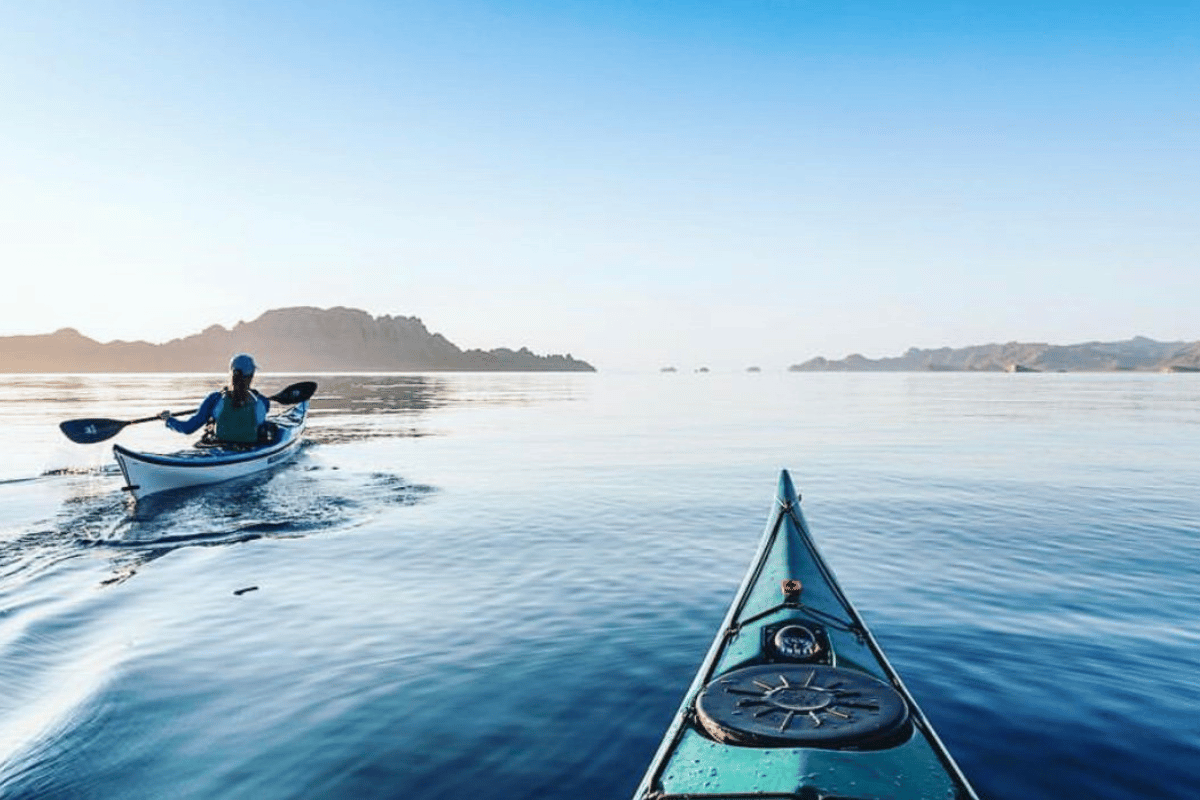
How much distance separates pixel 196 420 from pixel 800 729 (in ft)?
69.2

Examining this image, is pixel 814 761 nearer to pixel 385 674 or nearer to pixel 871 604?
pixel 385 674

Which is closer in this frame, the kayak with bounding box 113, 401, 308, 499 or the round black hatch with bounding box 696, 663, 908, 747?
the round black hatch with bounding box 696, 663, 908, 747

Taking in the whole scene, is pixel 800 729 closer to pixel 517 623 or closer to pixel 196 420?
pixel 517 623

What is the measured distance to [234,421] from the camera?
72.2 ft

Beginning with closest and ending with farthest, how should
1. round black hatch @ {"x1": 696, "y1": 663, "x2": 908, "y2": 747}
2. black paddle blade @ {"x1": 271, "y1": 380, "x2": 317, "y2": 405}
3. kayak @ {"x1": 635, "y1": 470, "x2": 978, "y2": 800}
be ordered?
kayak @ {"x1": 635, "y1": 470, "x2": 978, "y2": 800}
round black hatch @ {"x1": 696, "y1": 663, "x2": 908, "y2": 747}
black paddle blade @ {"x1": 271, "y1": 380, "x2": 317, "y2": 405}

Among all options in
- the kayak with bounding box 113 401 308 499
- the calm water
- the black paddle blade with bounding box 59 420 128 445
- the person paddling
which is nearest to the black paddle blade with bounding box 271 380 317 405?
the kayak with bounding box 113 401 308 499

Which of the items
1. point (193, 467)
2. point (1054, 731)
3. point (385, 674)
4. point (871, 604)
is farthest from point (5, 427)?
point (1054, 731)

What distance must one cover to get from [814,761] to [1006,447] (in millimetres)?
32228

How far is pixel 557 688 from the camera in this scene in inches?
315

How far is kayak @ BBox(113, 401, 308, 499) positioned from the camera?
59.4 ft

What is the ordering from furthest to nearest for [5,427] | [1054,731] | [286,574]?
[5,427] → [286,574] → [1054,731]

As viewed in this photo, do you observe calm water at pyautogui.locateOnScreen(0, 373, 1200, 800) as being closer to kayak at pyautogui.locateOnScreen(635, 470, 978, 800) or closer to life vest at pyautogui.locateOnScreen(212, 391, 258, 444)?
kayak at pyautogui.locateOnScreen(635, 470, 978, 800)

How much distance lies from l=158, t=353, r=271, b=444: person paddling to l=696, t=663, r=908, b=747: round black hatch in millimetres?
19276

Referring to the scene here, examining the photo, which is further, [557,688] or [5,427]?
[5,427]
